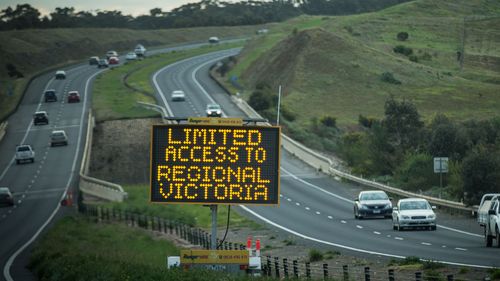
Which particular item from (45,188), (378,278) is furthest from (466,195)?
(45,188)

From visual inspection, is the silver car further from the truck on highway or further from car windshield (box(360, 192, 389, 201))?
the truck on highway

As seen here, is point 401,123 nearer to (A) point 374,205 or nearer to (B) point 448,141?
(B) point 448,141

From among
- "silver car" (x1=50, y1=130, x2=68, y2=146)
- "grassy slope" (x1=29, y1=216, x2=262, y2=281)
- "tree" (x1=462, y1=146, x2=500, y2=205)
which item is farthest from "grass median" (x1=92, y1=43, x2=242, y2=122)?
"tree" (x1=462, y1=146, x2=500, y2=205)

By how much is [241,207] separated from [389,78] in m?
52.2

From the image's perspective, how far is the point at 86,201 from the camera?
7738 centimetres

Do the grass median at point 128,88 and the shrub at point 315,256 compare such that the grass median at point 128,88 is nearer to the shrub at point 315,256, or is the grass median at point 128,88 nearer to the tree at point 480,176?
the tree at point 480,176

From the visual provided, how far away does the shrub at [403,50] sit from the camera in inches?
5011

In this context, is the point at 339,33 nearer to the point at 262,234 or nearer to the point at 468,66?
the point at 468,66

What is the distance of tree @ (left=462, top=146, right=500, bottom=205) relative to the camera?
55531 mm

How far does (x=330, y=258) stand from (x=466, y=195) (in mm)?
19492

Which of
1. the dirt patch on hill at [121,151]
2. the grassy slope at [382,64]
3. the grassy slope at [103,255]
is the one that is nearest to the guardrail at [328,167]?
the grassy slope at [382,64]

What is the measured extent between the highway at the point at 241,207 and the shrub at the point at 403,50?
18.6 meters

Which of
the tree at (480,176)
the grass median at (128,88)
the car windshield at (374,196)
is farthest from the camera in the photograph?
the grass median at (128,88)

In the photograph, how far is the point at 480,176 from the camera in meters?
55.8
